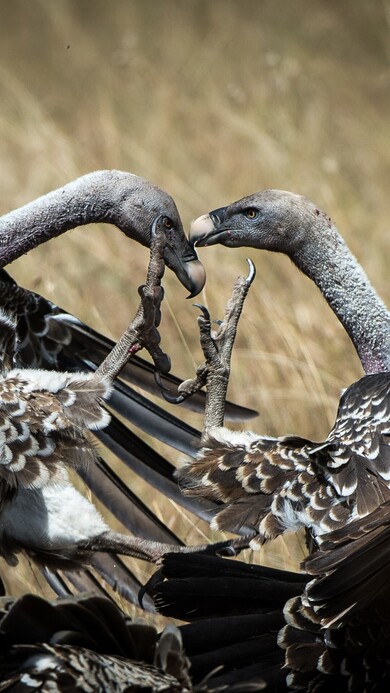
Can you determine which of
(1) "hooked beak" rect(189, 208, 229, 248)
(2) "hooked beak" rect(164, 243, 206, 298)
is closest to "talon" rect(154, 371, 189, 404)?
(2) "hooked beak" rect(164, 243, 206, 298)

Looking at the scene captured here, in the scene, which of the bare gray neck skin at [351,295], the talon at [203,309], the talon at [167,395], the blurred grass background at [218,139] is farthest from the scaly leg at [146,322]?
the blurred grass background at [218,139]

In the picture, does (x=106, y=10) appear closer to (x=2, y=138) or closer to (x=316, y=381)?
(x=2, y=138)

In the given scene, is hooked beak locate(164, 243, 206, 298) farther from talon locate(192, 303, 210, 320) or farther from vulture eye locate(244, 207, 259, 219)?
vulture eye locate(244, 207, 259, 219)

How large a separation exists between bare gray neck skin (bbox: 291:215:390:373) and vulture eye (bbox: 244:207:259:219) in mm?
222

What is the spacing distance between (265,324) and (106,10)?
17.7 ft

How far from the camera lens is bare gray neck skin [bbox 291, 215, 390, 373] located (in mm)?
5176

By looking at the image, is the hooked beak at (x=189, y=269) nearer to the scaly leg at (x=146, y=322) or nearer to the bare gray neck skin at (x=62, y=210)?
the scaly leg at (x=146, y=322)

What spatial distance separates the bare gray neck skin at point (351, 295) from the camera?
5176 mm

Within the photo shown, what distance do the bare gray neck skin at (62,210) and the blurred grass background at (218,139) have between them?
4.88 ft

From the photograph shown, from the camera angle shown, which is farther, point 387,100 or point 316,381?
point 387,100

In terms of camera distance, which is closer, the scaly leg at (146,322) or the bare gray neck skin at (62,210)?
the scaly leg at (146,322)

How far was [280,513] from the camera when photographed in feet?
15.1

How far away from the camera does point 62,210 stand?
17.5 feet

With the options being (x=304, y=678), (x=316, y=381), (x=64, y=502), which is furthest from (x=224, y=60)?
(x=304, y=678)
